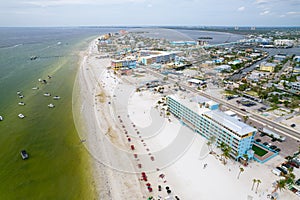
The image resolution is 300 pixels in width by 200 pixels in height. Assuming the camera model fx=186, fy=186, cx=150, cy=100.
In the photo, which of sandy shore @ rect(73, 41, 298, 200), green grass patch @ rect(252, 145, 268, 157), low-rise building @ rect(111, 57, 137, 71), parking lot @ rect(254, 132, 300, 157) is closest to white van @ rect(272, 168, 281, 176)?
sandy shore @ rect(73, 41, 298, 200)

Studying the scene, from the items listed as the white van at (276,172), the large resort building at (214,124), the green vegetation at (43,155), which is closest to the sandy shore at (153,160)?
the white van at (276,172)

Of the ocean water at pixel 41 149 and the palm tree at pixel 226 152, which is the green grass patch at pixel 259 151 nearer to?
the palm tree at pixel 226 152

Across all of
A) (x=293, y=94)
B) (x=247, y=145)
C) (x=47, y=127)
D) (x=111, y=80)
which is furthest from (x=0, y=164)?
(x=293, y=94)

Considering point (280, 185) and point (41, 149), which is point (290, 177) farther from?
point (41, 149)

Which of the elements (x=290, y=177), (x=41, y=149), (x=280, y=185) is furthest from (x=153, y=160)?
(x=41, y=149)

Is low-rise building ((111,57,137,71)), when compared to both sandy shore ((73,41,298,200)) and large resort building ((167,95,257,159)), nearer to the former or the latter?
sandy shore ((73,41,298,200))
